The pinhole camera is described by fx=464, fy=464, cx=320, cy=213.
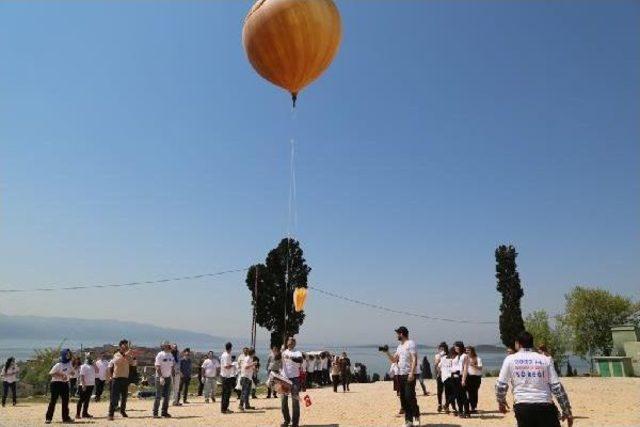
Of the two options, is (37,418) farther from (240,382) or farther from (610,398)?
(610,398)

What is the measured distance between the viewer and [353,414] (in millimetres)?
13438

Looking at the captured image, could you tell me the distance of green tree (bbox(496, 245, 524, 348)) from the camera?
4516 centimetres

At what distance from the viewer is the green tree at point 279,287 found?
45406 mm

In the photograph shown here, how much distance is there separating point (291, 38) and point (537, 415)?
9.64 m

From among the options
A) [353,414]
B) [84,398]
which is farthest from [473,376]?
[84,398]

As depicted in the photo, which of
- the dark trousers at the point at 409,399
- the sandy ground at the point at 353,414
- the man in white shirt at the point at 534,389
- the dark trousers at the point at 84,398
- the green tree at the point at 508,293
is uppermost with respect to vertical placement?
the green tree at the point at 508,293

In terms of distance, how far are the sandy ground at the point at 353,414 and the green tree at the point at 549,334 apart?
53.6 metres

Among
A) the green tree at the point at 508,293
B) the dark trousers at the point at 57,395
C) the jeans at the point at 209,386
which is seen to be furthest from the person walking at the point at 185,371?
the green tree at the point at 508,293

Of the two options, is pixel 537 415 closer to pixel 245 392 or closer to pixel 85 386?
pixel 245 392

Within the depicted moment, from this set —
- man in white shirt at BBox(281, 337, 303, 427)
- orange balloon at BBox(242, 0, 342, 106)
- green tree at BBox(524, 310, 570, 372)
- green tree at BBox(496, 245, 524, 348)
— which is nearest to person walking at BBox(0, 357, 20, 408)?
man in white shirt at BBox(281, 337, 303, 427)

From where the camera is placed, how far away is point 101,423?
12.6 m

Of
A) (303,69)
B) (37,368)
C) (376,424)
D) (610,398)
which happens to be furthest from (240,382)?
(37,368)

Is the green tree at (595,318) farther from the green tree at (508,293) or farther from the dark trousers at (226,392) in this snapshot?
the dark trousers at (226,392)

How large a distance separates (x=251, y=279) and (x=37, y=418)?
103 feet
